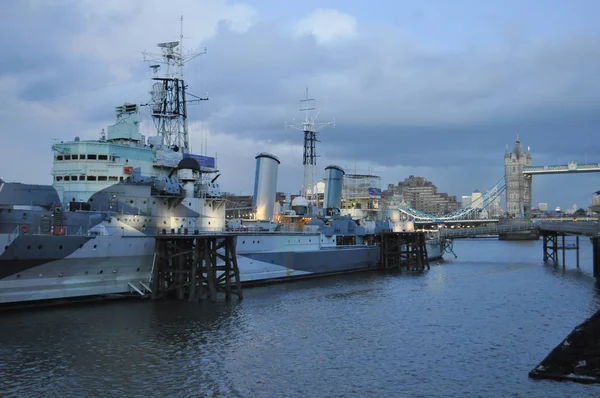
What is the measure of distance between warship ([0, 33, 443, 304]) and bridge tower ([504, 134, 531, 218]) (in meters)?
148

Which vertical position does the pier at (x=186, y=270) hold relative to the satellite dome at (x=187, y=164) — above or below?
below

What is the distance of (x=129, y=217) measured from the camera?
30906 millimetres

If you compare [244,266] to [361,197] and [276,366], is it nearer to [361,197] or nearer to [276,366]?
[276,366]

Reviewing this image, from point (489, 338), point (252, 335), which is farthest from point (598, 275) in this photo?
point (252, 335)

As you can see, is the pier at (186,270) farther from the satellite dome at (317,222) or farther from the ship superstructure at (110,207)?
the satellite dome at (317,222)

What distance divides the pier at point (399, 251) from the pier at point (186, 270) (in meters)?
26.1

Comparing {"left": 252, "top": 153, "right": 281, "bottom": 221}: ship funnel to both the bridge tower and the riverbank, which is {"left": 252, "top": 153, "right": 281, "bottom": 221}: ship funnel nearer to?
the riverbank

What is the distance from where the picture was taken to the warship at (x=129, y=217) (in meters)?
26.2

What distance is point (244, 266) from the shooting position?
122ft

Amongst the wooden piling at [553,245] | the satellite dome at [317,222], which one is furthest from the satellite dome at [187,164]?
the wooden piling at [553,245]

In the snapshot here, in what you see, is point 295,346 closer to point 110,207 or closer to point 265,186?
point 110,207

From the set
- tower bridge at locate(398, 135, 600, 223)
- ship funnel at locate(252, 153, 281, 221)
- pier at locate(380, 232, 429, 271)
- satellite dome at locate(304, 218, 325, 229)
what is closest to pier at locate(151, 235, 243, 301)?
ship funnel at locate(252, 153, 281, 221)

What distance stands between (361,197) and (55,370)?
1810 inches

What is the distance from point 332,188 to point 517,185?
14588 cm
